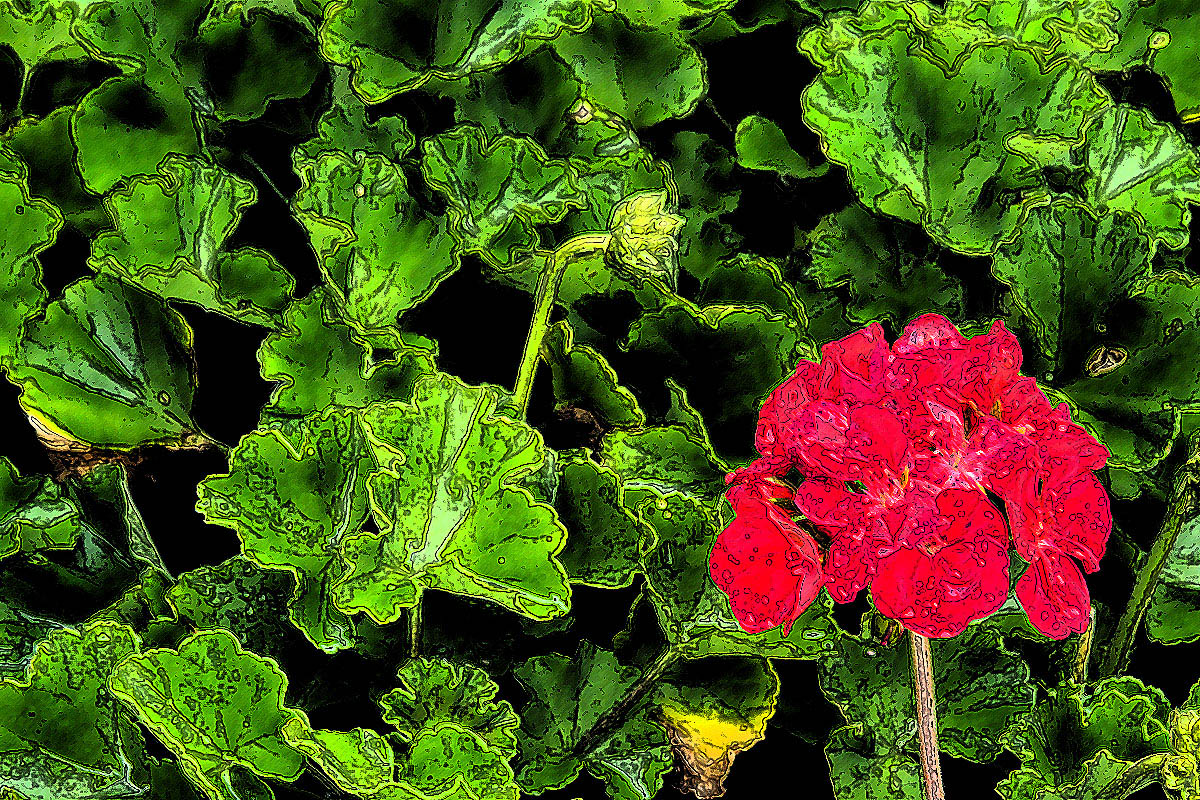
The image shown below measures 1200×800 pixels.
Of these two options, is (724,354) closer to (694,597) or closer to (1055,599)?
(694,597)

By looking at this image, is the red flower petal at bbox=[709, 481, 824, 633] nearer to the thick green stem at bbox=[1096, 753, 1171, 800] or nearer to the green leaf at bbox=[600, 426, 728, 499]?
the green leaf at bbox=[600, 426, 728, 499]

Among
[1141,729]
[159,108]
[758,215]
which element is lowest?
[1141,729]

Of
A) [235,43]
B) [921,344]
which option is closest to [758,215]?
[921,344]

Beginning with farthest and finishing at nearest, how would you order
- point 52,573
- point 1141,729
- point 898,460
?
1. point 52,573
2. point 1141,729
3. point 898,460

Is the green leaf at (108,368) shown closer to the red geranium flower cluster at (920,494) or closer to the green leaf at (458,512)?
the green leaf at (458,512)

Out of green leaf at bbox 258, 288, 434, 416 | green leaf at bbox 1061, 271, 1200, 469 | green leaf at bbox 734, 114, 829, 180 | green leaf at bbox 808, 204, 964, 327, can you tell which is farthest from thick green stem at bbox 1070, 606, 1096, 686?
green leaf at bbox 258, 288, 434, 416

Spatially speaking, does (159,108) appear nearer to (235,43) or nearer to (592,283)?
(235,43)
